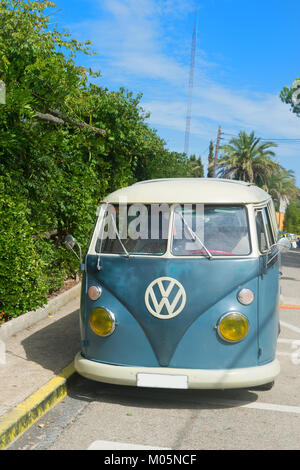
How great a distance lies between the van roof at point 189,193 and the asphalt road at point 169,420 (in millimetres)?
1882

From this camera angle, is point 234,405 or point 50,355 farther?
point 50,355

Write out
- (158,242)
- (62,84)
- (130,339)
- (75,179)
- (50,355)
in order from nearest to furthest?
(130,339) → (158,242) → (50,355) → (62,84) → (75,179)

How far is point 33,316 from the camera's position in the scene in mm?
7305

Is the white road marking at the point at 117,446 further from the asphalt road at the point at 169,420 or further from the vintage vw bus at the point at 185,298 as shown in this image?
the vintage vw bus at the point at 185,298

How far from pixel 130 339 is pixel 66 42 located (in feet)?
23.1

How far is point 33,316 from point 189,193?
3094 mm

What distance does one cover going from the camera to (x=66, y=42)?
1020 centimetres

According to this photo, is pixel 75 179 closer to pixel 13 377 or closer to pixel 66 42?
pixel 66 42

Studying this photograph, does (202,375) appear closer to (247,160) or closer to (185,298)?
(185,298)

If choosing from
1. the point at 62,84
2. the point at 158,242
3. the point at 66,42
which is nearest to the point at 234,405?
the point at 158,242

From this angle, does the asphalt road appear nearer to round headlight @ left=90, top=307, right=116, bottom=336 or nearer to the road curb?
round headlight @ left=90, top=307, right=116, bottom=336

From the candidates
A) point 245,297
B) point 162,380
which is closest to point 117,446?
point 162,380

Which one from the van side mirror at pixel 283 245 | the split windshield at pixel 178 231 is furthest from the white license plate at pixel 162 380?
the van side mirror at pixel 283 245
